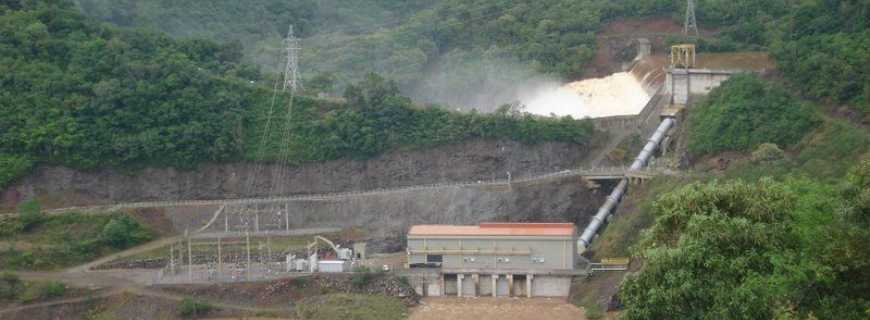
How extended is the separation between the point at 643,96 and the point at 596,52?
786 centimetres

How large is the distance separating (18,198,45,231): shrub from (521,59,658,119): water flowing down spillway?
27244 millimetres

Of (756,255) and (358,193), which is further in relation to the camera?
(358,193)

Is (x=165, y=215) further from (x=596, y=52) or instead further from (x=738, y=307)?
(x=738, y=307)

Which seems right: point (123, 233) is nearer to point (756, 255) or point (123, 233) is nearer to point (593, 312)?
point (593, 312)

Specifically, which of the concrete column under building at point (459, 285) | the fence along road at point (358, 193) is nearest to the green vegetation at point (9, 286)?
the fence along road at point (358, 193)

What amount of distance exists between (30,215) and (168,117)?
31.8 feet

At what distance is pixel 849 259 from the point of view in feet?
114

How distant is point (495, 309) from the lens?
59094 mm

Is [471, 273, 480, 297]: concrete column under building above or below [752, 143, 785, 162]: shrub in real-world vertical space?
below

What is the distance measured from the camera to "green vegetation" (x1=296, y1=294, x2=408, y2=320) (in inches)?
2264

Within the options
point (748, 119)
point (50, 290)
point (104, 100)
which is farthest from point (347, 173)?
point (748, 119)

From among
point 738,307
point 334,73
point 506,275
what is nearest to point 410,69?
point 334,73

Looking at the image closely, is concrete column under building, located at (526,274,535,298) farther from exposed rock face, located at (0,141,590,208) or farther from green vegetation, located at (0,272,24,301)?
green vegetation, located at (0,272,24,301)

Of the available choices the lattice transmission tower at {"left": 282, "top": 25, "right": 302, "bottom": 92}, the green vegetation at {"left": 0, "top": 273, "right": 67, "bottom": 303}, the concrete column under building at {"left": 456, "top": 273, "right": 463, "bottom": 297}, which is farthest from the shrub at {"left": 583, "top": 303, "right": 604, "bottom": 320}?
the lattice transmission tower at {"left": 282, "top": 25, "right": 302, "bottom": 92}
